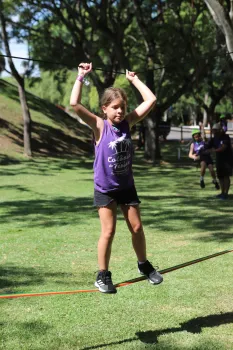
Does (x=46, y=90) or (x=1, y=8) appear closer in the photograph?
(x=1, y=8)

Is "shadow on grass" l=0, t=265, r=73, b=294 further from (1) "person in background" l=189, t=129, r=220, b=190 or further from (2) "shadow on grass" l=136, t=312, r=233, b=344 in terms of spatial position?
(1) "person in background" l=189, t=129, r=220, b=190

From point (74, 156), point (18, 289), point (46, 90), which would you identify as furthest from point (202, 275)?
point (46, 90)

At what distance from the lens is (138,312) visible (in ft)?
16.5

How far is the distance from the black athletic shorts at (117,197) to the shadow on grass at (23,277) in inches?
70.6

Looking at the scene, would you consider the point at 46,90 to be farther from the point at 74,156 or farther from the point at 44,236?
the point at 44,236


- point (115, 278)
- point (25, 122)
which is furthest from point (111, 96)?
point (25, 122)

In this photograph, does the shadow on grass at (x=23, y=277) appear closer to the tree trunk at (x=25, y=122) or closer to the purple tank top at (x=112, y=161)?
the purple tank top at (x=112, y=161)

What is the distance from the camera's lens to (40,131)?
91.9 ft

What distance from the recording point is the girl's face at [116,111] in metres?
4.48

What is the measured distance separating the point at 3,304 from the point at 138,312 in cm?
131

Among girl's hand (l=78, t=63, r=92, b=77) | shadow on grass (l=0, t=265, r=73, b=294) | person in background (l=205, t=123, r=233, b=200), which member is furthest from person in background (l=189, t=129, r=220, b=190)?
girl's hand (l=78, t=63, r=92, b=77)

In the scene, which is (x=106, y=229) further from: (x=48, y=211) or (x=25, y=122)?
(x=25, y=122)

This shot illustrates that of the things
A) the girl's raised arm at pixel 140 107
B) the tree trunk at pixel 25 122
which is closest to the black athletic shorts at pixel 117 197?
the girl's raised arm at pixel 140 107

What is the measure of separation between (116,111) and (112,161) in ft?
1.38
